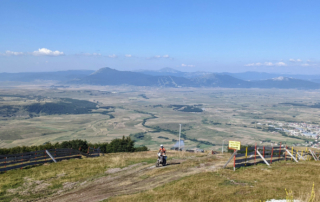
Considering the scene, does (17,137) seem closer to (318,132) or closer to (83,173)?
(83,173)

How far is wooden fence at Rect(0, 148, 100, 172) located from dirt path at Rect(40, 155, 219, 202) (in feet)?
33.1

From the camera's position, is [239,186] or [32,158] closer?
[239,186]

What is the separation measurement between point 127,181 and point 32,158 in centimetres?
1453

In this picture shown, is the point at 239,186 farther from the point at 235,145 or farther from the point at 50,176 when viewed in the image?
the point at 50,176

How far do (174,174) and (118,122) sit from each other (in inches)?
6550

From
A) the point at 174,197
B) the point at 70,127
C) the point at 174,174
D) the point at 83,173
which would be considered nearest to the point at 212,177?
the point at 174,174

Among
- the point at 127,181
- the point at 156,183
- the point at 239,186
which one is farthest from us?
the point at 127,181

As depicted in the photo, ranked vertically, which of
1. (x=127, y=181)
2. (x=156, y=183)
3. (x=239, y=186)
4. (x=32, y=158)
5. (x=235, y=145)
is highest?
(x=235, y=145)

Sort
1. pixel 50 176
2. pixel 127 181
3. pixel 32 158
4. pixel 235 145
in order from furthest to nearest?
pixel 32 158 < pixel 50 176 < pixel 127 181 < pixel 235 145

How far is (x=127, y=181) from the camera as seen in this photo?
1933 cm

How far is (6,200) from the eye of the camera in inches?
658

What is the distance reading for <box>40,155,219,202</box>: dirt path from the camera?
1646 centimetres

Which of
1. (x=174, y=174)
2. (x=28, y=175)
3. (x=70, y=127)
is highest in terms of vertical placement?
(x=174, y=174)

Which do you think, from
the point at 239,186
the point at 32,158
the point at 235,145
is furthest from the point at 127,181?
the point at 32,158
